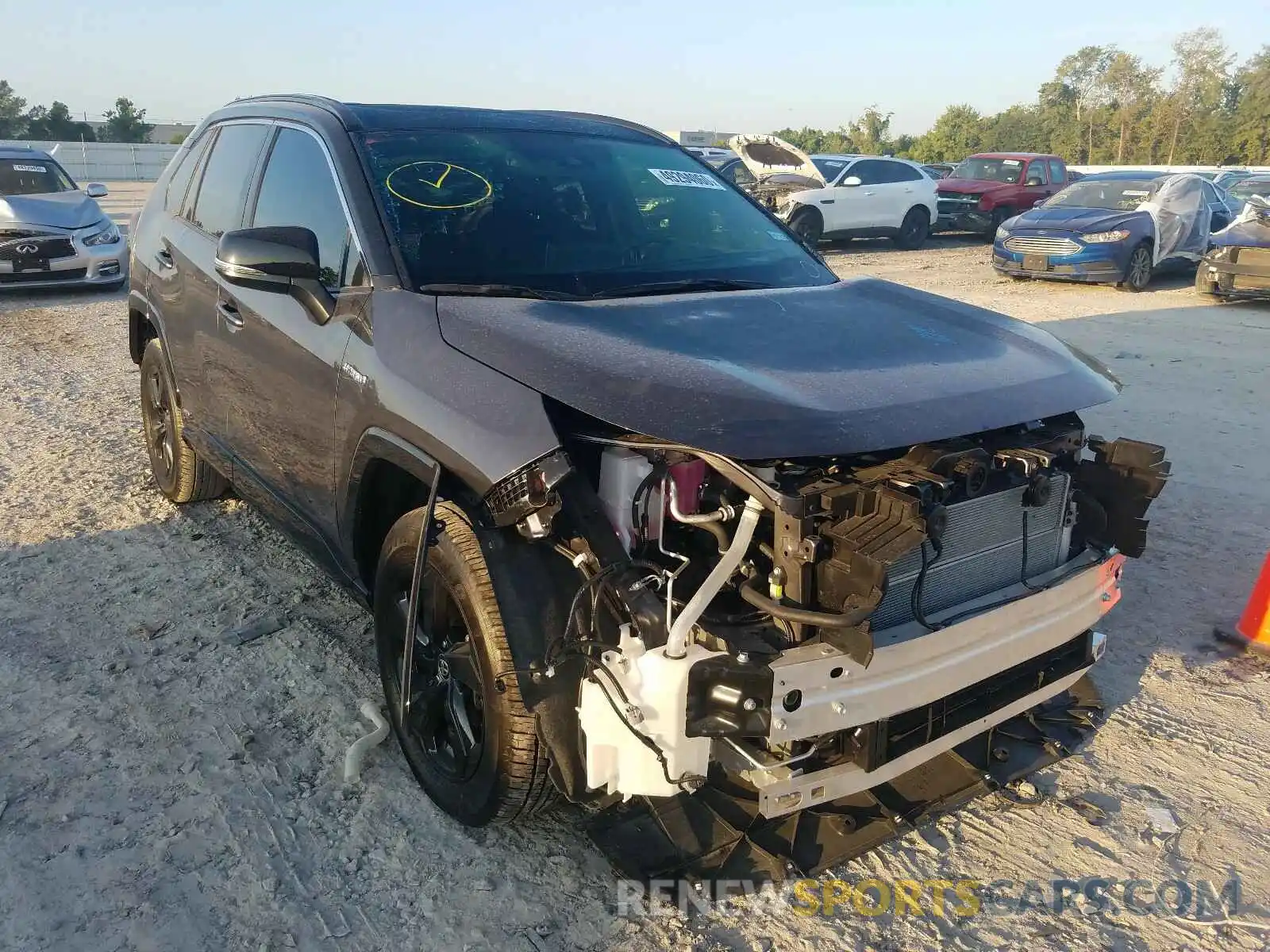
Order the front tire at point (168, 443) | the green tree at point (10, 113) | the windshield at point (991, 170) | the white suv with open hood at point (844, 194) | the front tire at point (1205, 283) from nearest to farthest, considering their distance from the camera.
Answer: the front tire at point (168, 443) < the front tire at point (1205, 283) < the white suv with open hood at point (844, 194) < the windshield at point (991, 170) < the green tree at point (10, 113)

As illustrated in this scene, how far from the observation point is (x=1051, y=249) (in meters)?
13.5

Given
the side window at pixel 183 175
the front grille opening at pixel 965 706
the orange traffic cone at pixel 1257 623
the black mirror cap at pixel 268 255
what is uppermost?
the side window at pixel 183 175

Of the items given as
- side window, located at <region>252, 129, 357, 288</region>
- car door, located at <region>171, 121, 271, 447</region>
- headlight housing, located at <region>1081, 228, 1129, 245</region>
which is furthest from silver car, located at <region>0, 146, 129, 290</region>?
headlight housing, located at <region>1081, 228, 1129, 245</region>

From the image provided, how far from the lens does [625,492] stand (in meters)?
2.41

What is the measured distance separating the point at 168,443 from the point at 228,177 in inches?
61.2

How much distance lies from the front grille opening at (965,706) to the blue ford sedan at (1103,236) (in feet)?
38.8

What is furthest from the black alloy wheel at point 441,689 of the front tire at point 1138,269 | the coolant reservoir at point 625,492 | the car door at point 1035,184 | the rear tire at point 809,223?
the car door at point 1035,184

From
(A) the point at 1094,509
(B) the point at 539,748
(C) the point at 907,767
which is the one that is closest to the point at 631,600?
(B) the point at 539,748

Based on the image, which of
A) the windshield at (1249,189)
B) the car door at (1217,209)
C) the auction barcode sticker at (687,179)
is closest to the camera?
the auction barcode sticker at (687,179)

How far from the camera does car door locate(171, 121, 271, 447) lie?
156 inches

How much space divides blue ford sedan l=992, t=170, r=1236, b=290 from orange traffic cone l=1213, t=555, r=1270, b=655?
1060 cm

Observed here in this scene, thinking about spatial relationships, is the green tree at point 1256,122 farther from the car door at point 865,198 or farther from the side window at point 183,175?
the side window at point 183,175

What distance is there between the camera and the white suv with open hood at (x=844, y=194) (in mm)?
16375

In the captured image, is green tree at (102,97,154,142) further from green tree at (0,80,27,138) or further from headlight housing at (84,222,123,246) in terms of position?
headlight housing at (84,222,123,246)
